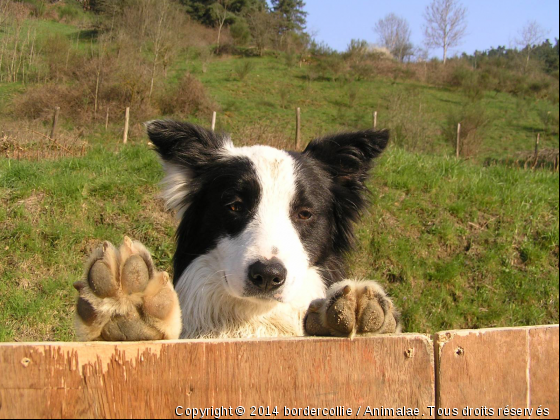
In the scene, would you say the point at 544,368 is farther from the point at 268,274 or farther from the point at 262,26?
the point at 262,26

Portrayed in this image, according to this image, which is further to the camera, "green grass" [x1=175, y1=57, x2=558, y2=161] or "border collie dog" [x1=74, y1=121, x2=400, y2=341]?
"green grass" [x1=175, y1=57, x2=558, y2=161]

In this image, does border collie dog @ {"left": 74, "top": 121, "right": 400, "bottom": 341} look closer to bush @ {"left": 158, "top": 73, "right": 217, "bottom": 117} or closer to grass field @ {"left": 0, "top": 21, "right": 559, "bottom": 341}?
grass field @ {"left": 0, "top": 21, "right": 559, "bottom": 341}

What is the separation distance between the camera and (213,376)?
163 cm

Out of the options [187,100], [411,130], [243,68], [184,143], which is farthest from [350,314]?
[243,68]

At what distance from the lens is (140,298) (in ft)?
5.98

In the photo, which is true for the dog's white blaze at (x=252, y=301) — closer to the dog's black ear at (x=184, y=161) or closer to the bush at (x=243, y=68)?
the dog's black ear at (x=184, y=161)

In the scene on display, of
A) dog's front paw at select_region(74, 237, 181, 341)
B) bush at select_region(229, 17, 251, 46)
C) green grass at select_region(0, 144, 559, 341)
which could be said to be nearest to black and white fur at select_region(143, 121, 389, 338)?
dog's front paw at select_region(74, 237, 181, 341)

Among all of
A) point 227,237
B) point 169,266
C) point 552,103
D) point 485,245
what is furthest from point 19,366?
point 552,103

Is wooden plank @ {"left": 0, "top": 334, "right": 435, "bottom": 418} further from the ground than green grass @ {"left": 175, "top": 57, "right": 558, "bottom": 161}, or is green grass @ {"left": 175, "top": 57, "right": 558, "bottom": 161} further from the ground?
green grass @ {"left": 175, "top": 57, "right": 558, "bottom": 161}

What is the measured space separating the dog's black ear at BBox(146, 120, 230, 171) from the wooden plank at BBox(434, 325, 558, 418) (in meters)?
2.28

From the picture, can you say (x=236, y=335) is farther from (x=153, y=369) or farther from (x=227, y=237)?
(x=153, y=369)

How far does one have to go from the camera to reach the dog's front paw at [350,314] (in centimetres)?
176

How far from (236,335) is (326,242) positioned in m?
0.95

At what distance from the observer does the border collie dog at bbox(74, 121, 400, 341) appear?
180cm
